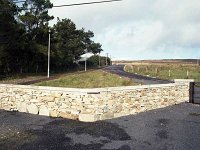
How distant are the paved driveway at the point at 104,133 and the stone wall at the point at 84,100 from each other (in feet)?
Answer: 1.53

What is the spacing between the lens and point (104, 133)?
44.0ft

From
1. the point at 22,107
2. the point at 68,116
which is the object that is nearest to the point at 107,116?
the point at 68,116

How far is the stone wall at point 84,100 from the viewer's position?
50.0 feet

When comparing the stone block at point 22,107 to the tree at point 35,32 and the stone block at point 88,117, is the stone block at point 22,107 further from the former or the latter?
the tree at point 35,32

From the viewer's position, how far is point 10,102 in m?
18.2

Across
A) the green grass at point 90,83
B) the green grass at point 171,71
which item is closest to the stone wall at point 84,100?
the green grass at point 90,83

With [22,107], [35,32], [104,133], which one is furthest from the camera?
[35,32]

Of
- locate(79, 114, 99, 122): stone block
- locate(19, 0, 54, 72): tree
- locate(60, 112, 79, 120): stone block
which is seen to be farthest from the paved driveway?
locate(19, 0, 54, 72): tree

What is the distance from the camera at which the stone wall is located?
15227 millimetres

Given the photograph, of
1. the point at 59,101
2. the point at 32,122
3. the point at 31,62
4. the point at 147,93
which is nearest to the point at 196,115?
the point at 147,93

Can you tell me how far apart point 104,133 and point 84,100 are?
7.68 feet

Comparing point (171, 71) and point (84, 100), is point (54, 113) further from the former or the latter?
point (171, 71)

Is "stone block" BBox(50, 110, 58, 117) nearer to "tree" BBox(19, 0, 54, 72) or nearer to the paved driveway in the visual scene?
the paved driveway

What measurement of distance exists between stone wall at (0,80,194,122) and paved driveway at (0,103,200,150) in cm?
47
